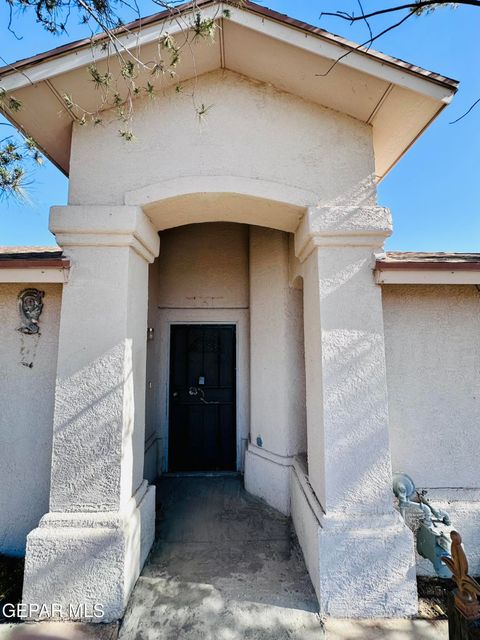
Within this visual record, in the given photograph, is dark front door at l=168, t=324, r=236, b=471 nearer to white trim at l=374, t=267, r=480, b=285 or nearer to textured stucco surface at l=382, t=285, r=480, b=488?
textured stucco surface at l=382, t=285, r=480, b=488

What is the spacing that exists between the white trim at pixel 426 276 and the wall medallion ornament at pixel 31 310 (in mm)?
4243

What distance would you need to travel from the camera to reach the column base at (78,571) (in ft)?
11.1

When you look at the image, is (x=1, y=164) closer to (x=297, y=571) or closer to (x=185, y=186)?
(x=185, y=186)

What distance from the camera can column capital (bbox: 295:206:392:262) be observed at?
3959 mm

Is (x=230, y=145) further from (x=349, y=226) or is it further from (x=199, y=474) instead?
(x=199, y=474)

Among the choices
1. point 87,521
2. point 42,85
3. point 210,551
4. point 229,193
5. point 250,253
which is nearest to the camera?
point 87,521

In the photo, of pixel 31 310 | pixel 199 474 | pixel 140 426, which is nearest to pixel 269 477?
pixel 199 474

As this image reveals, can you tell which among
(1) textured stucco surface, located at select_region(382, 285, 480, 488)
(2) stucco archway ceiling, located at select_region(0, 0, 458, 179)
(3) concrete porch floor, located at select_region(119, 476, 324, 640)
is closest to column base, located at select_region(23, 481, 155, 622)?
(3) concrete porch floor, located at select_region(119, 476, 324, 640)

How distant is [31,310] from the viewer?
425cm

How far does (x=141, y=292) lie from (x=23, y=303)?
1.50 metres

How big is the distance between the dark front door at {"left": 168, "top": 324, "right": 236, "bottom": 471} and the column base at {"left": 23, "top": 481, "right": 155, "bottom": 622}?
10.9ft

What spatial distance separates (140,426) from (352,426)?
8.66 ft

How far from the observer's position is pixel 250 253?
6.62m

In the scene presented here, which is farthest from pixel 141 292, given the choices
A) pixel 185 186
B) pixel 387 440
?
pixel 387 440
